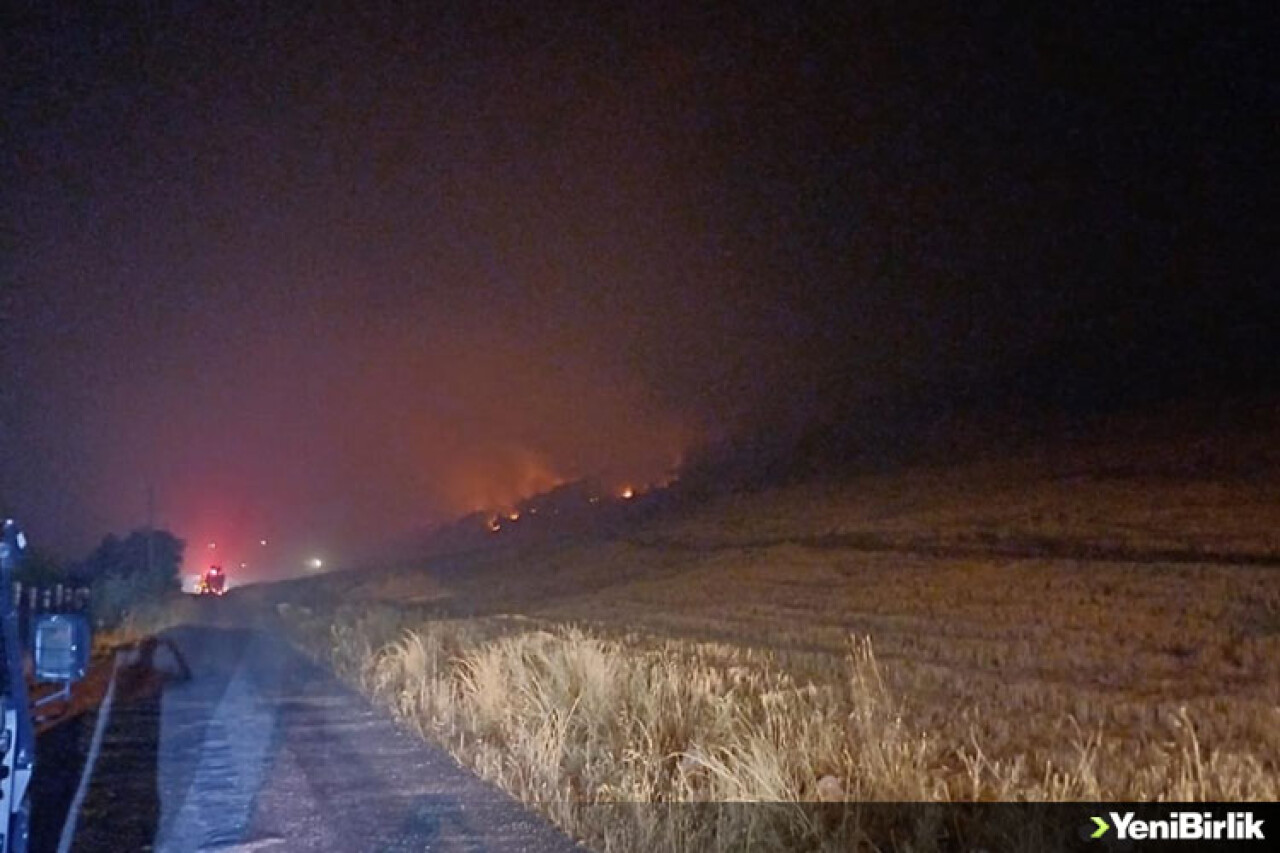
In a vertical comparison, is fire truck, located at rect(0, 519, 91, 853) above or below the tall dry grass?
above

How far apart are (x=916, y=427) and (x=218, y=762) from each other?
75.7 meters

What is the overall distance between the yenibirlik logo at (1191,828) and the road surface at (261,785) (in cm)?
370

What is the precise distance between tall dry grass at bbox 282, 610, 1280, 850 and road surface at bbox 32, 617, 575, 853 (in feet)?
1.67

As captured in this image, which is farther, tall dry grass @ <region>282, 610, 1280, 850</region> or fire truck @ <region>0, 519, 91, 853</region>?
tall dry grass @ <region>282, 610, 1280, 850</region>

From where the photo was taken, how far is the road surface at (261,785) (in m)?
11.3

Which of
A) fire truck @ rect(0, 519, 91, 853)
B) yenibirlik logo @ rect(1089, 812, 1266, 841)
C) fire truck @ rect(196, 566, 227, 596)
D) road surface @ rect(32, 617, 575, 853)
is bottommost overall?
yenibirlik logo @ rect(1089, 812, 1266, 841)

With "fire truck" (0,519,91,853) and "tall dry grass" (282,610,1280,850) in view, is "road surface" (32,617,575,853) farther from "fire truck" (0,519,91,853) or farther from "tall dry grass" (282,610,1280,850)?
"fire truck" (0,519,91,853)

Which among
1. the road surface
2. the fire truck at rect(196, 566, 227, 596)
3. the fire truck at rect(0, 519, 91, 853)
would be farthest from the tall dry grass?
the fire truck at rect(196, 566, 227, 596)

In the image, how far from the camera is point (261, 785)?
13617 mm

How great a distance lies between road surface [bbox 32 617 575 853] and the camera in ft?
37.1

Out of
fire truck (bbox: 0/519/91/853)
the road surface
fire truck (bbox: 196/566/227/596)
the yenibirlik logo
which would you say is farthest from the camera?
fire truck (bbox: 196/566/227/596)

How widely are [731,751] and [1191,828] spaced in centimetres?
376

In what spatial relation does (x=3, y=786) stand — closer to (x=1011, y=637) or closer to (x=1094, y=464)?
(x=1011, y=637)

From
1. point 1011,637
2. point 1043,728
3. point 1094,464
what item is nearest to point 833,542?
point 1094,464
